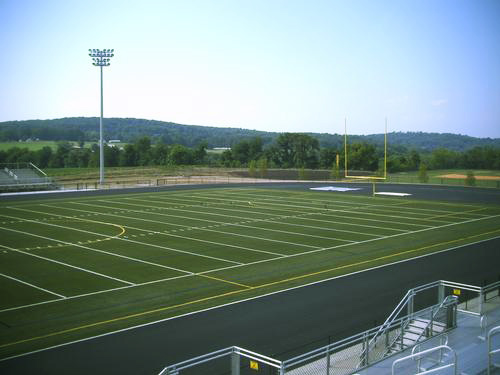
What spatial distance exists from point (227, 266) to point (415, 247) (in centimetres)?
910

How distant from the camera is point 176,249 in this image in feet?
80.6

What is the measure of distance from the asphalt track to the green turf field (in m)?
0.81

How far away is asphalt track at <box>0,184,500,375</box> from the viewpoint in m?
12.0

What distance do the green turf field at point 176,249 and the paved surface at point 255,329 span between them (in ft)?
2.69

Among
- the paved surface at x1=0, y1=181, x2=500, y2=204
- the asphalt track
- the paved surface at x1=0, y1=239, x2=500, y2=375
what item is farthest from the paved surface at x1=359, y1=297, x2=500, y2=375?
the paved surface at x1=0, y1=181, x2=500, y2=204

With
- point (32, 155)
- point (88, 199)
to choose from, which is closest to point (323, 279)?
point (88, 199)

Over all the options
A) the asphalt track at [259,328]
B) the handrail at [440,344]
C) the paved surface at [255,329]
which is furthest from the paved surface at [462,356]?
the paved surface at [255,329]

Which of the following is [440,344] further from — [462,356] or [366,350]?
[366,350]

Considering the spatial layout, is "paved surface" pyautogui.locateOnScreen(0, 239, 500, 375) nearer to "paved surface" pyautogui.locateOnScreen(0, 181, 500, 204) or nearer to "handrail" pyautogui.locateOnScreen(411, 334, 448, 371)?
"handrail" pyautogui.locateOnScreen(411, 334, 448, 371)

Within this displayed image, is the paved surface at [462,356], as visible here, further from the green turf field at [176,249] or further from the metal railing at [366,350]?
the green turf field at [176,249]

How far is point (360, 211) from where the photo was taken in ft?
124

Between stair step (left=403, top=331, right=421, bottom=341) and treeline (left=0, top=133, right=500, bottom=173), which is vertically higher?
treeline (left=0, top=133, right=500, bottom=173)

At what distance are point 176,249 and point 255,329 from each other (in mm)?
11127

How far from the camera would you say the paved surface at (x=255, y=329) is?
11938 millimetres
